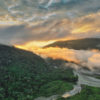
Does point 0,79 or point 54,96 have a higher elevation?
point 0,79

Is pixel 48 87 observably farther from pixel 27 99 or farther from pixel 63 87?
pixel 27 99

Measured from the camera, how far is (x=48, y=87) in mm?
195250

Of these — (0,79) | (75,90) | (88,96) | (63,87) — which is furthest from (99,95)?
(0,79)

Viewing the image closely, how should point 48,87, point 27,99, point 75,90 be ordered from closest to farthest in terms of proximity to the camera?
point 27,99, point 75,90, point 48,87

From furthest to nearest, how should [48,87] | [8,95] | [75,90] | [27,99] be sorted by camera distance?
1. [48,87]
2. [75,90]
3. [8,95]
4. [27,99]

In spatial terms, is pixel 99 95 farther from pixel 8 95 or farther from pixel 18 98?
pixel 8 95

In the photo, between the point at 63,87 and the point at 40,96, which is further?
the point at 63,87

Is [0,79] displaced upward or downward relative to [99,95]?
upward

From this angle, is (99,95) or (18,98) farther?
(99,95)

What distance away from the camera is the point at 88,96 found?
166 metres

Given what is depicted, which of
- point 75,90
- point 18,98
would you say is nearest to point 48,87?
point 75,90

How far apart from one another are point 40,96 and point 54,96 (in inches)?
595

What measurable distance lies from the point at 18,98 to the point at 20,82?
1603 inches

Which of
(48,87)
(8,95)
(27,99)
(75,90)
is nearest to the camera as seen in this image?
(27,99)
